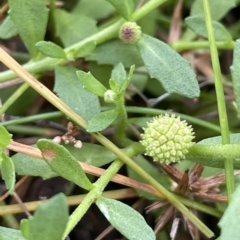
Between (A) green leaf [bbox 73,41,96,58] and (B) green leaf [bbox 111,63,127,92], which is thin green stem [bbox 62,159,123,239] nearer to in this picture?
(B) green leaf [bbox 111,63,127,92]

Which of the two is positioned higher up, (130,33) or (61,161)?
(130,33)

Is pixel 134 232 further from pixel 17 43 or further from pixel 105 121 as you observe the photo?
pixel 17 43

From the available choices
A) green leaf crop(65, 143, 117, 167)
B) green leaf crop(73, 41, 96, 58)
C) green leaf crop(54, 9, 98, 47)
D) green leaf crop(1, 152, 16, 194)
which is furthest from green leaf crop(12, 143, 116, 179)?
green leaf crop(54, 9, 98, 47)

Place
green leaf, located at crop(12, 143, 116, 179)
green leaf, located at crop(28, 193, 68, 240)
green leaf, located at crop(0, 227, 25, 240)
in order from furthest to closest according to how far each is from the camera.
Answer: green leaf, located at crop(12, 143, 116, 179) < green leaf, located at crop(0, 227, 25, 240) < green leaf, located at crop(28, 193, 68, 240)

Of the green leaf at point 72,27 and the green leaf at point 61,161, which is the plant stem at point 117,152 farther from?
the green leaf at point 72,27

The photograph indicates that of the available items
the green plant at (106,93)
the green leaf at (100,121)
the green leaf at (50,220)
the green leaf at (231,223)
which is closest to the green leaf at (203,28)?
the green plant at (106,93)

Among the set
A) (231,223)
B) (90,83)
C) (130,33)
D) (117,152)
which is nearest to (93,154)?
(117,152)

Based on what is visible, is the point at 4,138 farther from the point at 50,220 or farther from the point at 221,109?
the point at 221,109
